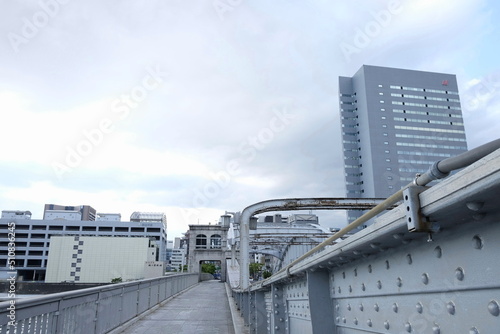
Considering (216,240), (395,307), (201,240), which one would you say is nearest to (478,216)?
(395,307)

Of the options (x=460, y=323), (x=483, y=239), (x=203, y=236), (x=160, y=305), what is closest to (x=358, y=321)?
(x=460, y=323)

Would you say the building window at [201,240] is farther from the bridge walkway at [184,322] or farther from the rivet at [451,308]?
the rivet at [451,308]

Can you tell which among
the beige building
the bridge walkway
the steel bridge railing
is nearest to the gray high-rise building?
the beige building

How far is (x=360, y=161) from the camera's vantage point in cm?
11906

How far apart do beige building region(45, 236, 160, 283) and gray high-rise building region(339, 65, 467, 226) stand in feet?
208

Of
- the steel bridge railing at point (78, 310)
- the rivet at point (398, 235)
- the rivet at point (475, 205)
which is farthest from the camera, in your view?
the steel bridge railing at point (78, 310)

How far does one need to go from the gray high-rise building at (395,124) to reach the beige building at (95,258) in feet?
208

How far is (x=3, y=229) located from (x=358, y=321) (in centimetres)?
10552

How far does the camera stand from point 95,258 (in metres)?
78.4

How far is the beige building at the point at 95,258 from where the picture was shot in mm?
76812

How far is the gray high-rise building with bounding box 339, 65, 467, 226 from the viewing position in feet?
A: 367

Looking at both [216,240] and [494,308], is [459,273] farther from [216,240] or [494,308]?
[216,240]

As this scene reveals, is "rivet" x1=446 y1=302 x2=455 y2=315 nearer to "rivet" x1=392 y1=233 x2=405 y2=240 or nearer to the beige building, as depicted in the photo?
"rivet" x1=392 y1=233 x2=405 y2=240

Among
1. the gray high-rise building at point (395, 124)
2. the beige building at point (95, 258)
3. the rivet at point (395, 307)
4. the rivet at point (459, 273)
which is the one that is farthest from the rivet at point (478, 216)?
the gray high-rise building at point (395, 124)
